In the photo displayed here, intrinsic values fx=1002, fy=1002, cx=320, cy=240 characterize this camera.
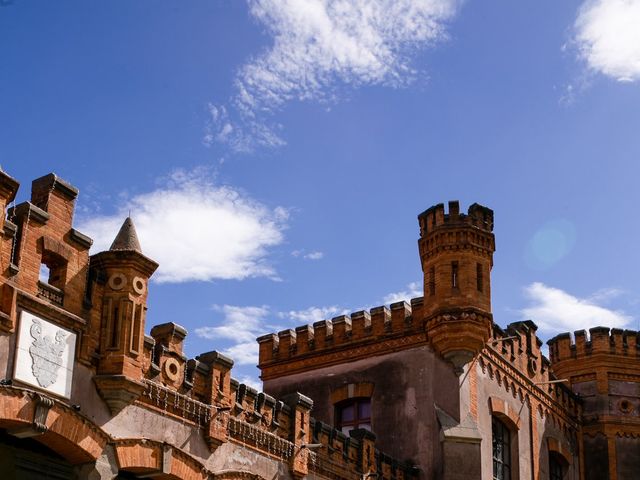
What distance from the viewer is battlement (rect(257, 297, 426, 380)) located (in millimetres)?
24031

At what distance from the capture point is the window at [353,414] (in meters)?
24.2

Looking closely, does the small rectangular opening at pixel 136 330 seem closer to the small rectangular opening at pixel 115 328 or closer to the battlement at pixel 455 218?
the small rectangular opening at pixel 115 328

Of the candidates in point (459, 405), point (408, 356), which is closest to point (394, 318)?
point (408, 356)

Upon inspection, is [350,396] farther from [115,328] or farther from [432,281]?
[115,328]

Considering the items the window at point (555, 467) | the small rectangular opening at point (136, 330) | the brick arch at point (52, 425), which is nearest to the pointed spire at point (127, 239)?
the small rectangular opening at point (136, 330)

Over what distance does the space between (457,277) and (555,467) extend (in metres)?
7.72

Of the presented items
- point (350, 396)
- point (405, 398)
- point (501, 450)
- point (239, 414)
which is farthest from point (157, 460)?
point (501, 450)

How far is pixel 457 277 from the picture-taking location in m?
23.5

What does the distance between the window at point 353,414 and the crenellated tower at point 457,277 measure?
8.13ft

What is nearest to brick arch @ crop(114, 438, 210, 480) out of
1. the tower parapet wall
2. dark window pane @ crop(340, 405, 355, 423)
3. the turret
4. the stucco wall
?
the turret

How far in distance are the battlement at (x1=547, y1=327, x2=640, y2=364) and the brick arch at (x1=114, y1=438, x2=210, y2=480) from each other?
1754 cm

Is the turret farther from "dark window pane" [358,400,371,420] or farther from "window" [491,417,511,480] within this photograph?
"window" [491,417,511,480]

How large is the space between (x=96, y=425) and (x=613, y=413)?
64.4 feet

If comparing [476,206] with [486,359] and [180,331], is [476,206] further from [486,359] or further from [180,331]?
[180,331]
